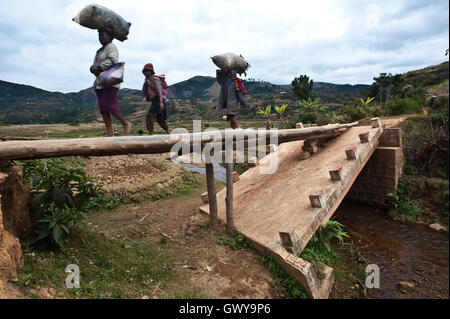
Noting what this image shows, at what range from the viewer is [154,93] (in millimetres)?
4473

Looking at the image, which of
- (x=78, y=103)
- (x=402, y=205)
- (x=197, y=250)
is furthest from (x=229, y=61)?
(x=78, y=103)

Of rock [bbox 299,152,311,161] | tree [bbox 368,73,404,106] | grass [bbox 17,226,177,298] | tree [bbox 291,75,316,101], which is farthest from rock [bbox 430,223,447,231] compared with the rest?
tree [bbox 368,73,404,106]

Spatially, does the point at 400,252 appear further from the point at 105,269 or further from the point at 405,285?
the point at 105,269

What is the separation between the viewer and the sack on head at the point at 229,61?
15.6ft

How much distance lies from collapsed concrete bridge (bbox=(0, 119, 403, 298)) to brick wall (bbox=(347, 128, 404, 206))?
0.8 inches

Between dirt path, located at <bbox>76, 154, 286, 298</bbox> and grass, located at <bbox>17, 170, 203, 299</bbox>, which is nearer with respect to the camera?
grass, located at <bbox>17, 170, 203, 299</bbox>

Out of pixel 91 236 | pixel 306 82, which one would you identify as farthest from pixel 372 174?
pixel 306 82

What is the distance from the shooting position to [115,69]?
12.0ft

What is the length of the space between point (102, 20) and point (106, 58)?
1.67 ft

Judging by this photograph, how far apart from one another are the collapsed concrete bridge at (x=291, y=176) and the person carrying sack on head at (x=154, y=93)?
136 cm

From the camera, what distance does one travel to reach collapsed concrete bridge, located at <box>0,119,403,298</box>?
2934 mm

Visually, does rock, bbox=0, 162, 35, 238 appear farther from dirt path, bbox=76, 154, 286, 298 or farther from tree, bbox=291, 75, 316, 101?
tree, bbox=291, 75, 316, 101

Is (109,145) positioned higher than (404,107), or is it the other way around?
(404,107)
